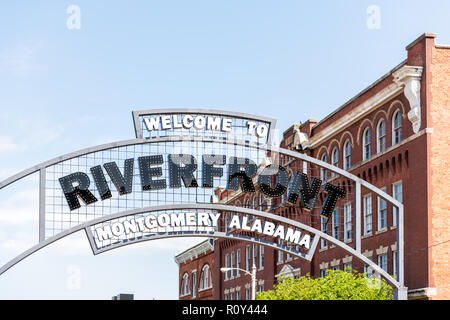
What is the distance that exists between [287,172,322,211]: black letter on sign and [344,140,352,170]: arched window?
2059 centimetres

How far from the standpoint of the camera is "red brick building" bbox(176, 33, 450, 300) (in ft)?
127

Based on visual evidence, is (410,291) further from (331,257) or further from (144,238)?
(144,238)

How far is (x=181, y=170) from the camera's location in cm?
2773

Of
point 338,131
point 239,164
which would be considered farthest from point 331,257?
point 239,164

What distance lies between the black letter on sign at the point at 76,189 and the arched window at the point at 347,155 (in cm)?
2525

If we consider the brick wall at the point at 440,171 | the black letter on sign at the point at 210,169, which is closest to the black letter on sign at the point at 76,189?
the black letter on sign at the point at 210,169

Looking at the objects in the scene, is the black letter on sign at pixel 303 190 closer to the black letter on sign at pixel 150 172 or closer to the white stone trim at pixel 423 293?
the black letter on sign at pixel 150 172

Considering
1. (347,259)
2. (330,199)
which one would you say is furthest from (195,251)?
(330,199)

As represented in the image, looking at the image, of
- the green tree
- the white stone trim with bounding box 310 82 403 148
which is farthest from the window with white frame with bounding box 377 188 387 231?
the green tree

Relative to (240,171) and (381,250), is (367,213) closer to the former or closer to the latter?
(381,250)

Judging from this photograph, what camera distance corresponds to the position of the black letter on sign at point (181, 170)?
2764 cm

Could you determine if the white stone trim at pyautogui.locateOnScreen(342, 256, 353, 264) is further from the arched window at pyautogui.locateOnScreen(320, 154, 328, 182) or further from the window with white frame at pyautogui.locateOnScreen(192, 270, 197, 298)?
the window with white frame at pyautogui.locateOnScreen(192, 270, 197, 298)

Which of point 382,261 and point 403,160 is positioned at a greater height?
point 403,160

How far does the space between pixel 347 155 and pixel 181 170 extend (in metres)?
23.8
